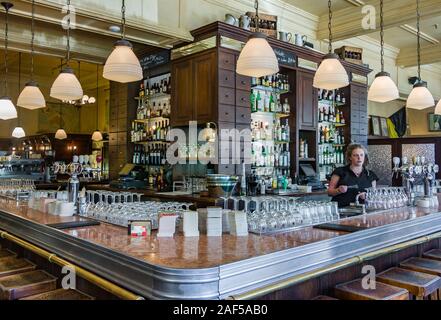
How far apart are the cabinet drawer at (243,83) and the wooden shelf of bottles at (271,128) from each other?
1.39 feet

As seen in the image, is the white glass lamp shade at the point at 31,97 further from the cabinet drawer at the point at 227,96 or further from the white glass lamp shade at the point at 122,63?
the cabinet drawer at the point at 227,96

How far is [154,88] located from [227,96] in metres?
1.97

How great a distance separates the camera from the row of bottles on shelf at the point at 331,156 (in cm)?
770

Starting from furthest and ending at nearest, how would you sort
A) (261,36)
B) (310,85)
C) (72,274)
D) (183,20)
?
1. (310,85)
2. (183,20)
3. (261,36)
4. (72,274)

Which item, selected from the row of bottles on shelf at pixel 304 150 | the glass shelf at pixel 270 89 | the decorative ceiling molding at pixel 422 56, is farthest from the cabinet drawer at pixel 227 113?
the decorative ceiling molding at pixel 422 56

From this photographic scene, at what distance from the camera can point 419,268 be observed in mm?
2730

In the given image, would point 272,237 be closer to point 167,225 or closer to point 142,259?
point 167,225

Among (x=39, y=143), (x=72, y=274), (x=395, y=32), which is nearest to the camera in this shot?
(x=72, y=274)

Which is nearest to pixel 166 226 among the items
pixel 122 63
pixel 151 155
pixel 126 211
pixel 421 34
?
pixel 126 211

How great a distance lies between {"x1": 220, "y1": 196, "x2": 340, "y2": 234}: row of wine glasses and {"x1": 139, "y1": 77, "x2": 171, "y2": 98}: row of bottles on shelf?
442cm

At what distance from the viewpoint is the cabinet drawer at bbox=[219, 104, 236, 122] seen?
555 cm

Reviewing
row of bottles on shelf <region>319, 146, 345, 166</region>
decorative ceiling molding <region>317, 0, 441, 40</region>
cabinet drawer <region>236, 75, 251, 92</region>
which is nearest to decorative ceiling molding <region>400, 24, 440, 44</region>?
decorative ceiling molding <region>317, 0, 441, 40</region>
